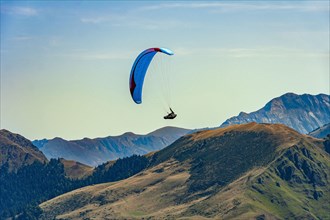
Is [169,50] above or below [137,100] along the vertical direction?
above

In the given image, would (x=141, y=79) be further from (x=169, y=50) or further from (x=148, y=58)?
(x=169, y=50)

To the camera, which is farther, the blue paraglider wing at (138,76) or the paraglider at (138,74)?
the blue paraglider wing at (138,76)

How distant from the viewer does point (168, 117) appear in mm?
152125

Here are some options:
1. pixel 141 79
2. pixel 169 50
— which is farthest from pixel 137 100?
pixel 169 50

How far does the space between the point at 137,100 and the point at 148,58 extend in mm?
9303

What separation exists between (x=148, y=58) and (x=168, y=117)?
1355cm

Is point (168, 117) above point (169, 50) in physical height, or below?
below

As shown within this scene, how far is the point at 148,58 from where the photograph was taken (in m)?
155

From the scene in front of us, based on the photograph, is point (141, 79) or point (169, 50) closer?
point (169, 50)

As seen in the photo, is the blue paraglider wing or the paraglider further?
the blue paraglider wing

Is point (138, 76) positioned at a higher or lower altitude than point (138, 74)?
lower

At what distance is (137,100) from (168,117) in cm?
848

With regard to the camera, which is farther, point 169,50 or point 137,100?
point 137,100

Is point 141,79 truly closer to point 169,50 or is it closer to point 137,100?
point 137,100
